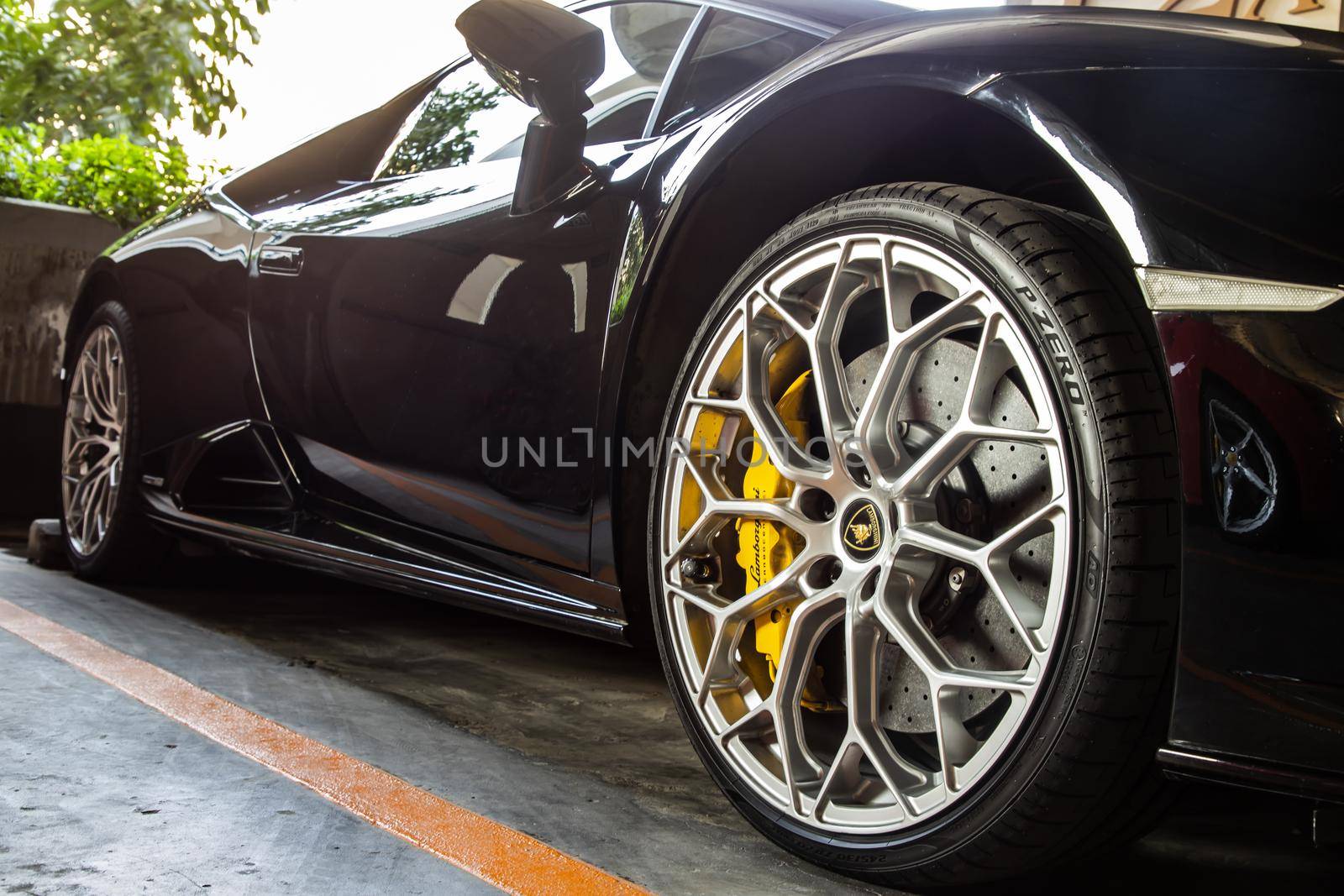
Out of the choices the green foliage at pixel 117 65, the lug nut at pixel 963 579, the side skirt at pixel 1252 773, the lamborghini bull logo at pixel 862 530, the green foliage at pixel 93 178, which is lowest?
the side skirt at pixel 1252 773

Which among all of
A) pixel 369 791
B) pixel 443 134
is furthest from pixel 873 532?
pixel 443 134

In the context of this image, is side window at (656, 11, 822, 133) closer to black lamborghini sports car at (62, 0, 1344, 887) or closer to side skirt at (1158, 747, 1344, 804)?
black lamborghini sports car at (62, 0, 1344, 887)

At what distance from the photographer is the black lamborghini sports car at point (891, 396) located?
3.55ft

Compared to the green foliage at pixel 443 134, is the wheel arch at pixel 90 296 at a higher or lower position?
lower

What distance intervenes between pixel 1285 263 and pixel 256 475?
7.18ft

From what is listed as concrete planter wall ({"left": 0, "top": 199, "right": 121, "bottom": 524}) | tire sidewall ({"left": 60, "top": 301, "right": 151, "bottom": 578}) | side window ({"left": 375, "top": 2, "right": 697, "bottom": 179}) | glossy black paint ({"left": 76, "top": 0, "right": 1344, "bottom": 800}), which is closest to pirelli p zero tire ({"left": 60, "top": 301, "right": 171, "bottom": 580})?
tire sidewall ({"left": 60, "top": 301, "right": 151, "bottom": 578})

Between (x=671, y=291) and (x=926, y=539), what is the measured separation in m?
0.58

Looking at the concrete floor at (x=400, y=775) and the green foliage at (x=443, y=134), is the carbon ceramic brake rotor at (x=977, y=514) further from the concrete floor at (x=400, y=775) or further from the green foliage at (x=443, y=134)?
the green foliage at (x=443, y=134)

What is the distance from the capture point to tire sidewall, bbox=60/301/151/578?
121 inches

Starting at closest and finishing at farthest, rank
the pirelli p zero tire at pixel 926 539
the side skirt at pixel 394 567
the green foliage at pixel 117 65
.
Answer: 1. the pirelli p zero tire at pixel 926 539
2. the side skirt at pixel 394 567
3. the green foliage at pixel 117 65

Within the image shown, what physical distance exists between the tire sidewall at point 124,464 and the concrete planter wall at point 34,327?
1.54 meters

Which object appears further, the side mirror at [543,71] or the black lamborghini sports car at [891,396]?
the side mirror at [543,71]

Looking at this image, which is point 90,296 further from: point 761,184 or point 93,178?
point 761,184

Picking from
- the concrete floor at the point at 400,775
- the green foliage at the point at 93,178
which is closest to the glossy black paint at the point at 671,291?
the concrete floor at the point at 400,775
